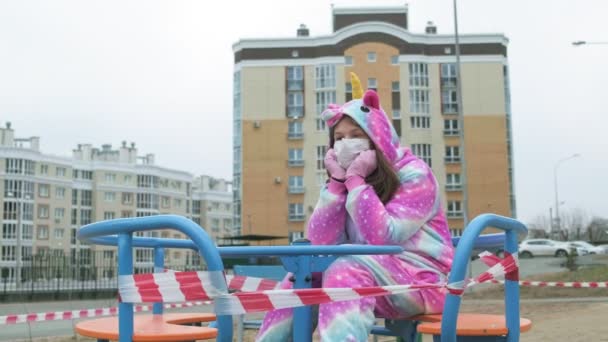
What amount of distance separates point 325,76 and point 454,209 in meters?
13.9

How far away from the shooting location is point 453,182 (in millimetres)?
54500

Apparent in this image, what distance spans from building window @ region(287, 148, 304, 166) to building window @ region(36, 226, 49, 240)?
37195 millimetres

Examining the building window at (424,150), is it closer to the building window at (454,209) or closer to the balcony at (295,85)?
the building window at (454,209)

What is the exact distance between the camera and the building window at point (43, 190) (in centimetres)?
7894

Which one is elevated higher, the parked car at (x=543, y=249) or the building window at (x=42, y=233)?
the building window at (x=42, y=233)

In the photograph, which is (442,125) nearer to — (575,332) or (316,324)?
(575,332)

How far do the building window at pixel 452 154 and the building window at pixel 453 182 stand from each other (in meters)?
1.06

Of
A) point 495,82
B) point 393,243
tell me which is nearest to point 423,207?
point 393,243

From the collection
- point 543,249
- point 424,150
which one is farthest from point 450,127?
point 543,249

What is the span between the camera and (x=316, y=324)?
9.97ft

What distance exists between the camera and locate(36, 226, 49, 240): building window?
3108 inches

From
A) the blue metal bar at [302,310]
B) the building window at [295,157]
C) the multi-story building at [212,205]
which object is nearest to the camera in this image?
the blue metal bar at [302,310]

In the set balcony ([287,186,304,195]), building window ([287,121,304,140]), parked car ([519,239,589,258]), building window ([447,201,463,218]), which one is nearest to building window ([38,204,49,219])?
building window ([287,121,304,140])

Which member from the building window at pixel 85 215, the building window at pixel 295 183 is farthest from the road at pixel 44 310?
the building window at pixel 85 215
